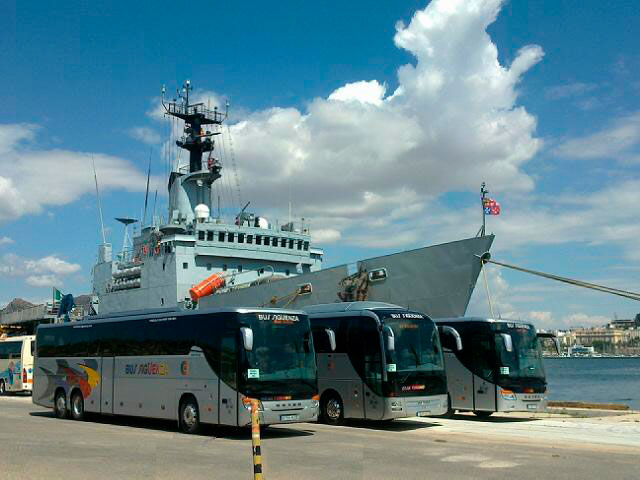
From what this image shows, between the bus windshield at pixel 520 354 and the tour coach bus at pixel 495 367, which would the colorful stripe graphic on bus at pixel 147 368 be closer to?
the tour coach bus at pixel 495 367

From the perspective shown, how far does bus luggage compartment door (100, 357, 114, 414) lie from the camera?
17.7m

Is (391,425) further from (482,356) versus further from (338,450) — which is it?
(338,450)

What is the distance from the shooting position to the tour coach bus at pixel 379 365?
15656mm

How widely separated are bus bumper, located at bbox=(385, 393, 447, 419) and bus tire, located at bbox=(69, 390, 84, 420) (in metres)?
8.44

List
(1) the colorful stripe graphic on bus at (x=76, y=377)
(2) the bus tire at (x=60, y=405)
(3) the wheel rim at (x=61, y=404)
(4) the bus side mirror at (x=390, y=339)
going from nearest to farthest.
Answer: (4) the bus side mirror at (x=390, y=339) → (1) the colorful stripe graphic on bus at (x=76, y=377) → (2) the bus tire at (x=60, y=405) → (3) the wheel rim at (x=61, y=404)

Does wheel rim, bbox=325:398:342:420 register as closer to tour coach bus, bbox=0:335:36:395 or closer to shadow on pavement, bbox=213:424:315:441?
shadow on pavement, bbox=213:424:315:441

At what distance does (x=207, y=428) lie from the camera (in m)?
15.9

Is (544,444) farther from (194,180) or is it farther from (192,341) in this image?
(194,180)

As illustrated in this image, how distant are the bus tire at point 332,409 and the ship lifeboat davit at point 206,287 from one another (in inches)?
707

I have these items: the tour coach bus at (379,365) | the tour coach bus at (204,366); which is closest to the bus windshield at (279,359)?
the tour coach bus at (204,366)

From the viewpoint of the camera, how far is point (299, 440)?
13.6m

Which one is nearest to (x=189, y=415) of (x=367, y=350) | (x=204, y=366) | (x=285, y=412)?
(x=204, y=366)

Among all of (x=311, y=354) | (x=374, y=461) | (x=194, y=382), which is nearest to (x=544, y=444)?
(x=374, y=461)

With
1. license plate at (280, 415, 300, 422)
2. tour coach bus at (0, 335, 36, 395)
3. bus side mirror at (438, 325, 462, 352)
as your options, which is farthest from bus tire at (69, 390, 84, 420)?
tour coach bus at (0, 335, 36, 395)
